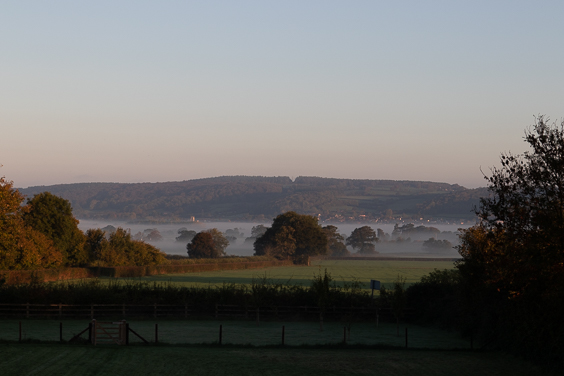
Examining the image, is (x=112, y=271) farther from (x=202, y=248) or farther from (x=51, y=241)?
(x=202, y=248)

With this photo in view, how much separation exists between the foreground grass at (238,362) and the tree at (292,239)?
7495 centimetres

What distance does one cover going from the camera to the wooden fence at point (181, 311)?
39.2m

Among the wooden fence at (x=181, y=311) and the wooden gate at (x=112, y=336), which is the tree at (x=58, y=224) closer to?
the wooden fence at (x=181, y=311)

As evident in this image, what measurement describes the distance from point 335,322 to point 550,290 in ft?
79.6

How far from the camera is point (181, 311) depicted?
4156 cm

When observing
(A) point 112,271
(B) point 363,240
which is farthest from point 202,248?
(B) point 363,240

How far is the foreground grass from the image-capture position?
2286 centimetres

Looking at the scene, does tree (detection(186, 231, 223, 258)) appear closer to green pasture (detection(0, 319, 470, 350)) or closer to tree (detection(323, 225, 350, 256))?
tree (detection(323, 225, 350, 256))

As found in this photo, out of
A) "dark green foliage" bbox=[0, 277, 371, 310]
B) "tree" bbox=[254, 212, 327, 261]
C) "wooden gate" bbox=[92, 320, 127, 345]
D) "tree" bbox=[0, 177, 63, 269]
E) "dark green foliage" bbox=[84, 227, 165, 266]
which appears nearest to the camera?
"wooden gate" bbox=[92, 320, 127, 345]

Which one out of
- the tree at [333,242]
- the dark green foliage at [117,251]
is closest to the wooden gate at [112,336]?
the dark green foliage at [117,251]

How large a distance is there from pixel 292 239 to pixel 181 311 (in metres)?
63.4

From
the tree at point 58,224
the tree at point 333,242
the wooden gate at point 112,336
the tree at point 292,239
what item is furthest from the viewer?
the tree at point 333,242

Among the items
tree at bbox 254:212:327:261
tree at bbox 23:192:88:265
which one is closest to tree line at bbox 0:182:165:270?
tree at bbox 23:192:88:265

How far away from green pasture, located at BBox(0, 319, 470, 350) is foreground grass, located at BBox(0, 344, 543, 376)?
9.15 feet
